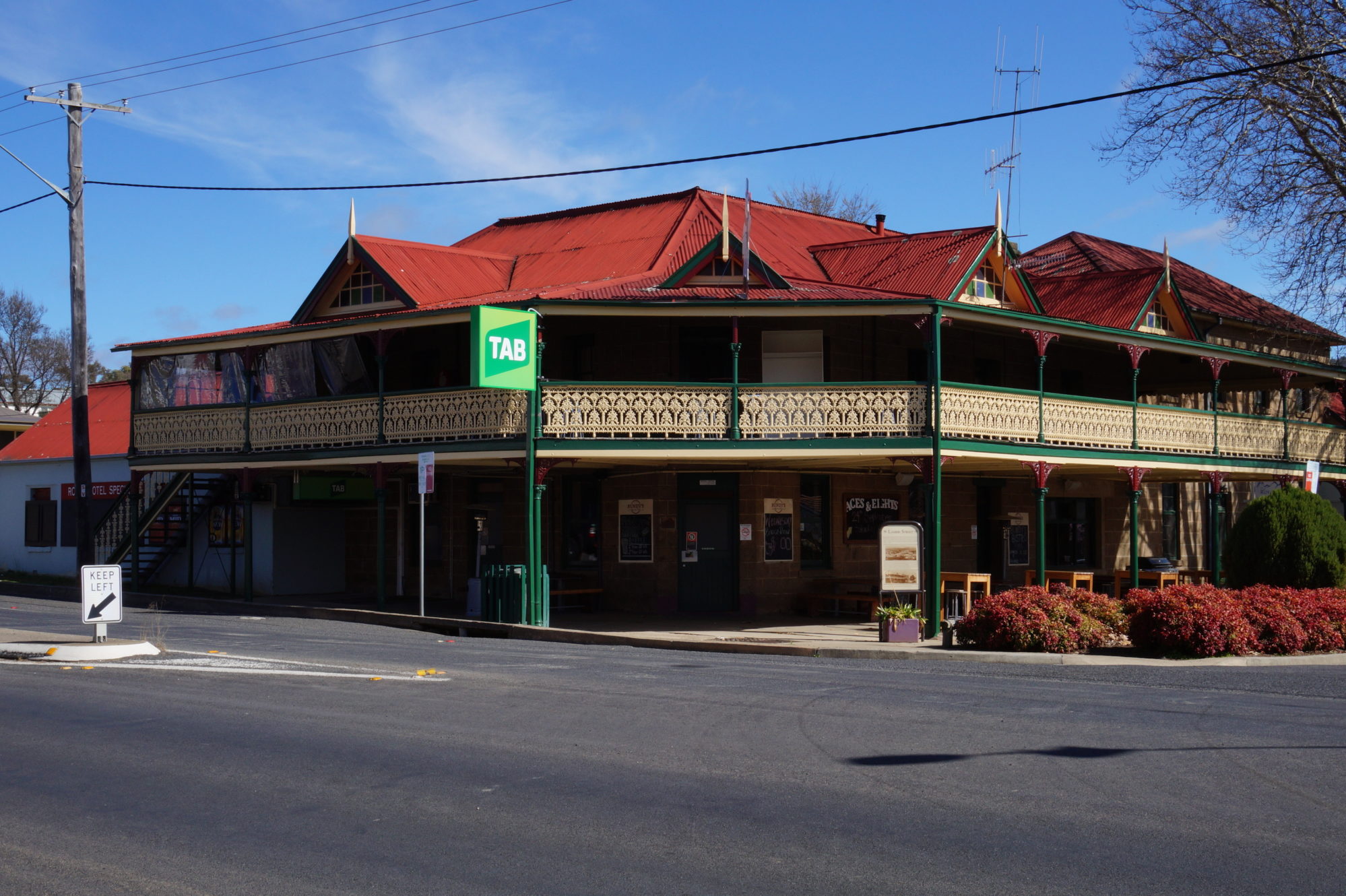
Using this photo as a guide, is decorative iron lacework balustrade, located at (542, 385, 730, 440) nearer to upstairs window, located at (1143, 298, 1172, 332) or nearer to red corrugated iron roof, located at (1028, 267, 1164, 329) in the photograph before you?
red corrugated iron roof, located at (1028, 267, 1164, 329)

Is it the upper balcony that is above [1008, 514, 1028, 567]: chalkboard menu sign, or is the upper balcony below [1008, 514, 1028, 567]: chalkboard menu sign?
above

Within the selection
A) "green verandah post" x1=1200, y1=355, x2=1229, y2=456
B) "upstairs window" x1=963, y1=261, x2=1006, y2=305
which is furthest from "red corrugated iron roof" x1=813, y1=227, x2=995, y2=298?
"green verandah post" x1=1200, y1=355, x2=1229, y2=456

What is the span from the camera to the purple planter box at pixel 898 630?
19578 mm

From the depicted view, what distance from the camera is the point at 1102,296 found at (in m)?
29.1

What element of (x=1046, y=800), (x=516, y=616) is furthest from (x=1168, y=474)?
(x=1046, y=800)

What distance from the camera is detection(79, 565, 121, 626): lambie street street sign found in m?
17.2

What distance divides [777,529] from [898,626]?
5.72m

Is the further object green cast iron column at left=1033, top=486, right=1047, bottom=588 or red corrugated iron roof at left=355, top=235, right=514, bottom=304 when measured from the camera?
red corrugated iron roof at left=355, top=235, right=514, bottom=304

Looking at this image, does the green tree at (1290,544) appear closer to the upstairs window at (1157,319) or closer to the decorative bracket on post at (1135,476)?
the decorative bracket on post at (1135,476)

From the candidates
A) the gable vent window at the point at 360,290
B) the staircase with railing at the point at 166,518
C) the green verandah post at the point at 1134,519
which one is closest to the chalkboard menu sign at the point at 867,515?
the green verandah post at the point at 1134,519

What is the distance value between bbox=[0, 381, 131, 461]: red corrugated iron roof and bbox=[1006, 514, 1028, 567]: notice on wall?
2271cm

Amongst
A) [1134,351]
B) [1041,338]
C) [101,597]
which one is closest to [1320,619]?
[1041,338]

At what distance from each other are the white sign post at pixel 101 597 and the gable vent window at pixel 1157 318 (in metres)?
21.8

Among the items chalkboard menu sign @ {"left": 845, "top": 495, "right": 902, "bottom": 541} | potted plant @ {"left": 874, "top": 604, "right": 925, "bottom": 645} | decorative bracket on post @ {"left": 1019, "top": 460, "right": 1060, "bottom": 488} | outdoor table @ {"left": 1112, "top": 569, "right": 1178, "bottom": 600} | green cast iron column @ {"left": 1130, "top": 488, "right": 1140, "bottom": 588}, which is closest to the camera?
potted plant @ {"left": 874, "top": 604, "right": 925, "bottom": 645}
